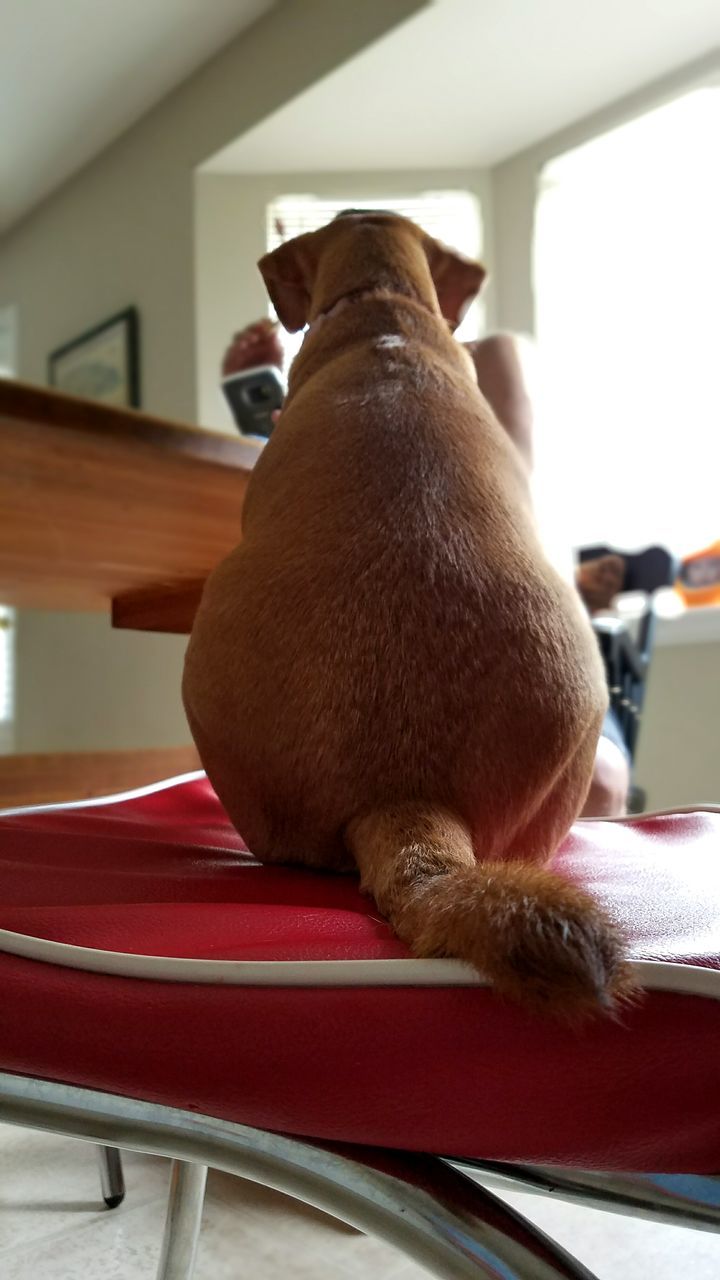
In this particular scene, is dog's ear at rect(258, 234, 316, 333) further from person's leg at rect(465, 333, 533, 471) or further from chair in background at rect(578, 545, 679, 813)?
chair in background at rect(578, 545, 679, 813)

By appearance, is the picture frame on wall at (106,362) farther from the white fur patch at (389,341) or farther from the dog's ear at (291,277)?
the white fur patch at (389,341)

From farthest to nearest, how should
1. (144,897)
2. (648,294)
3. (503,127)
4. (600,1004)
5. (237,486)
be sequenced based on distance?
1. (503,127)
2. (648,294)
3. (237,486)
4. (144,897)
5. (600,1004)

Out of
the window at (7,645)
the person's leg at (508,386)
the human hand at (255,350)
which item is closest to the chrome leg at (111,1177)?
the person's leg at (508,386)

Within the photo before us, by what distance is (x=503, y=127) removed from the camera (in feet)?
9.27

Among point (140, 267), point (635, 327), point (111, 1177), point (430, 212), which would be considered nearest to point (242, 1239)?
point (111, 1177)

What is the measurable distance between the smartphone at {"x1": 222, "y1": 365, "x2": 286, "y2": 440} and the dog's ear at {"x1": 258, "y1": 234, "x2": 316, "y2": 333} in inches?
22.3

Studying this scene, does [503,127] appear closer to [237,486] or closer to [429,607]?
[237,486]

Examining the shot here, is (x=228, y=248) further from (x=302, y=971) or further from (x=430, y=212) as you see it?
(x=302, y=971)

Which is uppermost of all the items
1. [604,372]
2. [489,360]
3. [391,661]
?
[604,372]

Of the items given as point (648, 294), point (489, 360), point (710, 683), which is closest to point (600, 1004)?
point (489, 360)

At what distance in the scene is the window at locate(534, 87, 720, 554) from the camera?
2490 millimetres

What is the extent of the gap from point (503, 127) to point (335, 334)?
245 cm

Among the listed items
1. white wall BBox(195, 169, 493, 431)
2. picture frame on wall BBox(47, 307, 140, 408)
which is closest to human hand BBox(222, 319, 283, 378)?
white wall BBox(195, 169, 493, 431)

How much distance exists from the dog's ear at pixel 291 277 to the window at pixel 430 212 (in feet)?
7.21
